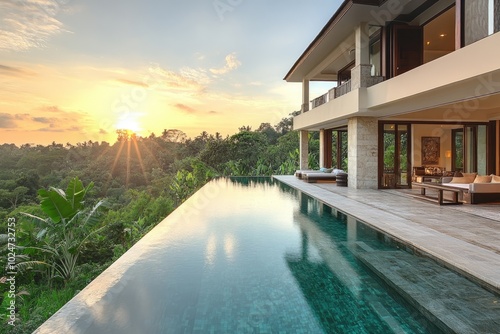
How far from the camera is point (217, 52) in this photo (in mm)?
19375

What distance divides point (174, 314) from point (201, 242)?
296 cm

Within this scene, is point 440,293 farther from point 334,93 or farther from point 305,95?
point 305,95

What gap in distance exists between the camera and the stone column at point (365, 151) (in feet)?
47.0

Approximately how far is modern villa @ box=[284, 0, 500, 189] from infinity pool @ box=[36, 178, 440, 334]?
4667mm

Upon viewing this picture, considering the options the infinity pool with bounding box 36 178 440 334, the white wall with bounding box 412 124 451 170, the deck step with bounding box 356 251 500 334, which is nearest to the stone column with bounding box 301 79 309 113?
the white wall with bounding box 412 124 451 170

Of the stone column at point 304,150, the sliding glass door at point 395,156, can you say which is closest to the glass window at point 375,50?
the sliding glass door at point 395,156

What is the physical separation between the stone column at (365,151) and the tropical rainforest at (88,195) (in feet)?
32.1

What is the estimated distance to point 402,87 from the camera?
33.2 feet

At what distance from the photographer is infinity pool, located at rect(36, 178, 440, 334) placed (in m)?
3.58

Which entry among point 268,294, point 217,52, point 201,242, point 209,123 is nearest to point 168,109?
point 209,123

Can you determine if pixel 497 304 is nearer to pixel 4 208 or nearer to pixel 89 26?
pixel 89 26

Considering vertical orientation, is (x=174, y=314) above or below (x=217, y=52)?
below

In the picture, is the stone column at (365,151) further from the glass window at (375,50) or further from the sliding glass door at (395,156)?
the glass window at (375,50)

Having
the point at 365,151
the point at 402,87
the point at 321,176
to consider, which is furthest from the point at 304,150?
the point at 402,87
